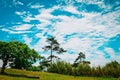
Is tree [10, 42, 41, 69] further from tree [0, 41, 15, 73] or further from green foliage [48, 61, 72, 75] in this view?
green foliage [48, 61, 72, 75]

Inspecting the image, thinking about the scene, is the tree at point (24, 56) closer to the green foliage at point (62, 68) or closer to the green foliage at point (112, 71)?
the green foliage at point (62, 68)

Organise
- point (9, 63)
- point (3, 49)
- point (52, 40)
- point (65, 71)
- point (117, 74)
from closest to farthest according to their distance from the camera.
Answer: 1. point (3, 49)
2. point (9, 63)
3. point (117, 74)
4. point (65, 71)
5. point (52, 40)

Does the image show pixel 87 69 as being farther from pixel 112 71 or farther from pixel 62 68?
pixel 62 68

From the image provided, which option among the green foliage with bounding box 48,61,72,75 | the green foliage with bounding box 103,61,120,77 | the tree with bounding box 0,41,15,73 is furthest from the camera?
the green foliage with bounding box 48,61,72,75

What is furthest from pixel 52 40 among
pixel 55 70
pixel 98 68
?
pixel 98 68

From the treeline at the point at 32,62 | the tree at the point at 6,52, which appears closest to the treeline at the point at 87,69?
the treeline at the point at 32,62

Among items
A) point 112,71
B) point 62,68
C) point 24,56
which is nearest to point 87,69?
point 112,71

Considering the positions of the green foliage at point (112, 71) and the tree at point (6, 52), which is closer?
the tree at point (6, 52)

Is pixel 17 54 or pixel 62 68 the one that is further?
pixel 62 68

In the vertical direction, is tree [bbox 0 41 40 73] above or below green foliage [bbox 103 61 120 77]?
above

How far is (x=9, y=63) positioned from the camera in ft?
105

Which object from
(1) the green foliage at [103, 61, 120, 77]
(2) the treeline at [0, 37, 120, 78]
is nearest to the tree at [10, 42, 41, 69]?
(2) the treeline at [0, 37, 120, 78]

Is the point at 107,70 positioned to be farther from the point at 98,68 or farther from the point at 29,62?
the point at 29,62

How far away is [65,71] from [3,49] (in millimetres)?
11692
